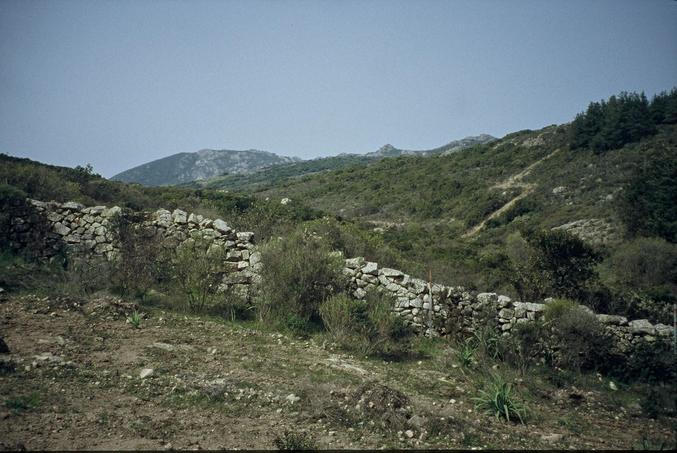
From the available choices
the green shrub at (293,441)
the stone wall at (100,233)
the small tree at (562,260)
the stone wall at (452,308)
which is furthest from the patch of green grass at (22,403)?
the small tree at (562,260)

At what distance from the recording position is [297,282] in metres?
9.13

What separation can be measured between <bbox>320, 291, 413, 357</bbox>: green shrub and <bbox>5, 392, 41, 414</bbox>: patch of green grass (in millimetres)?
4865

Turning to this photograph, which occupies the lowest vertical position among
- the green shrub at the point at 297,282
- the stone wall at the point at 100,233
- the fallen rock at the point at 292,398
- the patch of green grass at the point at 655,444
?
the patch of green grass at the point at 655,444

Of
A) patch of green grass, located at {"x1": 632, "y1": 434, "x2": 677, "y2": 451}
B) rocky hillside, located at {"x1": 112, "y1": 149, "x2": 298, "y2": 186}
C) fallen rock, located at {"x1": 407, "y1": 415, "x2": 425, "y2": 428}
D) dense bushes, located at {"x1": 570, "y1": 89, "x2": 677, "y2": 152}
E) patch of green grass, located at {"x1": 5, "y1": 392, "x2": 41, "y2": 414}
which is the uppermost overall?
rocky hillside, located at {"x1": 112, "y1": 149, "x2": 298, "y2": 186}

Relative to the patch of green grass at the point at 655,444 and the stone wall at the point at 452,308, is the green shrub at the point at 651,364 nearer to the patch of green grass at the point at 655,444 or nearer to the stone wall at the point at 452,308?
the stone wall at the point at 452,308

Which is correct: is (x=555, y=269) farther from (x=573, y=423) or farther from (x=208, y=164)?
(x=208, y=164)

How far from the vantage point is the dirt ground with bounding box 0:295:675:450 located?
170 inches

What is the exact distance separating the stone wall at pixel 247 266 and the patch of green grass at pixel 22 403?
5.33 m

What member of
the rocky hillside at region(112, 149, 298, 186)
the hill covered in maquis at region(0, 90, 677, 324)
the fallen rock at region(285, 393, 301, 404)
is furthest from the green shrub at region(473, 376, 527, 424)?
the rocky hillside at region(112, 149, 298, 186)

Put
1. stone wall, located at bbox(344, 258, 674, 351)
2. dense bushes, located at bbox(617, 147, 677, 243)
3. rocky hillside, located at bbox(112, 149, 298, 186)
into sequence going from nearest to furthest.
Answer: stone wall, located at bbox(344, 258, 674, 351)
dense bushes, located at bbox(617, 147, 677, 243)
rocky hillside, located at bbox(112, 149, 298, 186)

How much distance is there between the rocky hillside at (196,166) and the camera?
14612cm

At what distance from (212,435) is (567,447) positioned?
3951 millimetres

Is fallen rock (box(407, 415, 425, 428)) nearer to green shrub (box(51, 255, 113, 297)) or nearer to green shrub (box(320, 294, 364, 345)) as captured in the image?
green shrub (box(320, 294, 364, 345))

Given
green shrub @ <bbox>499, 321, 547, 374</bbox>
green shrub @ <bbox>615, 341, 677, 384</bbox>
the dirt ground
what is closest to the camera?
the dirt ground
